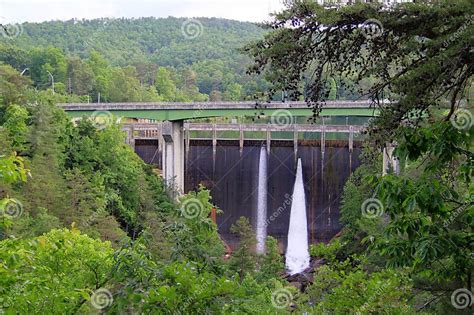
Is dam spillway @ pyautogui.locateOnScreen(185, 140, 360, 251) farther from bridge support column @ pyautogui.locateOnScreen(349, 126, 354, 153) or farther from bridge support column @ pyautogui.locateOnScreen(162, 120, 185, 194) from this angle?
bridge support column @ pyautogui.locateOnScreen(162, 120, 185, 194)

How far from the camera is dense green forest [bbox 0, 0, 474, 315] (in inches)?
180

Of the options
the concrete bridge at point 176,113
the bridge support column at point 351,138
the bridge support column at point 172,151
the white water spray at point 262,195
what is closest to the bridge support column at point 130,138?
the concrete bridge at point 176,113

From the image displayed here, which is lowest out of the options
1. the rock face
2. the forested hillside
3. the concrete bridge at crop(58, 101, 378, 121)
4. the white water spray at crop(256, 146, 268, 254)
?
the rock face

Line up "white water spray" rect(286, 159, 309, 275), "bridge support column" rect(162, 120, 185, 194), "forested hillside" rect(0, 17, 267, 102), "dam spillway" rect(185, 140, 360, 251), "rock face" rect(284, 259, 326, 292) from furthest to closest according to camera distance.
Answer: "forested hillside" rect(0, 17, 267, 102)
"dam spillway" rect(185, 140, 360, 251)
"bridge support column" rect(162, 120, 185, 194)
"white water spray" rect(286, 159, 309, 275)
"rock face" rect(284, 259, 326, 292)

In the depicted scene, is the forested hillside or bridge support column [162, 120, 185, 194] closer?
bridge support column [162, 120, 185, 194]

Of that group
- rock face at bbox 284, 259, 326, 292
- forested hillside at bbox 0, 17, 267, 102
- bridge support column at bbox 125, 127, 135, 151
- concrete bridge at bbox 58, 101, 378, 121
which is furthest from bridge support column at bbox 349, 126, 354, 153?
bridge support column at bbox 125, 127, 135, 151

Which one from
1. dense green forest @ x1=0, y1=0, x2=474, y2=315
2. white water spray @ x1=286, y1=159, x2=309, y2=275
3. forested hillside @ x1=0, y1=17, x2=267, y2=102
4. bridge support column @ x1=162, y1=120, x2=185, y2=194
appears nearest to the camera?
dense green forest @ x1=0, y1=0, x2=474, y2=315

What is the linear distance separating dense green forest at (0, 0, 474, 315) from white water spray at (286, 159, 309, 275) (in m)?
5.04

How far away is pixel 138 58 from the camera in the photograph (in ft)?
239

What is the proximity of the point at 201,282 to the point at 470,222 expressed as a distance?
1989mm

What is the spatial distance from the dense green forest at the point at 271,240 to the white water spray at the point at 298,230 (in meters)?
5.04

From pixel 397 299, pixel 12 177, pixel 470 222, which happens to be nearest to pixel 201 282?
pixel 12 177

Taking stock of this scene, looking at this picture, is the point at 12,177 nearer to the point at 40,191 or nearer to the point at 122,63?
the point at 40,191

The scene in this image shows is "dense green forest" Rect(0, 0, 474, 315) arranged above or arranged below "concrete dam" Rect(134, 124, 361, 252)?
above
